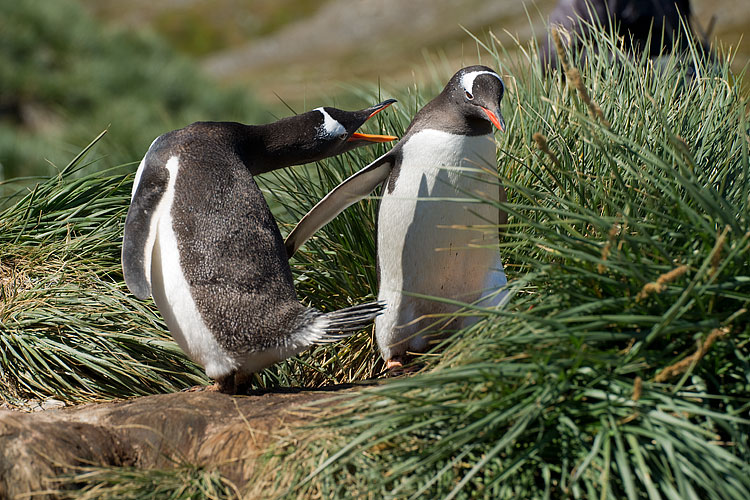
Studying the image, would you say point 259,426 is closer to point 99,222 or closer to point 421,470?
point 421,470

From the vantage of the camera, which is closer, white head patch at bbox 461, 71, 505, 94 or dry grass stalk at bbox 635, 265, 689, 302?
dry grass stalk at bbox 635, 265, 689, 302

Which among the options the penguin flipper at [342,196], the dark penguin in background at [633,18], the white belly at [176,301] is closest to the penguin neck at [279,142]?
the penguin flipper at [342,196]

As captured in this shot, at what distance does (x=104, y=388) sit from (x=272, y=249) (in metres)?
0.84

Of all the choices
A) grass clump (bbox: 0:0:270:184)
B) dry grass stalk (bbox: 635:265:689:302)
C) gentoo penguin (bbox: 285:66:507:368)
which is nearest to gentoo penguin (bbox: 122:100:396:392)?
gentoo penguin (bbox: 285:66:507:368)

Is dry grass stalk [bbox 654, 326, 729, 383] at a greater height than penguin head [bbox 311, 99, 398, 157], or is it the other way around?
penguin head [bbox 311, 99, 398, 157]

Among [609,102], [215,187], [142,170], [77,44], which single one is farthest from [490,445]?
[77,44]

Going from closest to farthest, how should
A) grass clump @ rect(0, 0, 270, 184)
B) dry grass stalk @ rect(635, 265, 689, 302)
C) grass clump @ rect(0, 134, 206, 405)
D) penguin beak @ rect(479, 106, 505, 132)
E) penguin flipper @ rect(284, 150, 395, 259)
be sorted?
dry grass stalk @ rect(635, 265, 689, 302) → penguin beak @ rect(479, 106, 505, 132) → penguin flipper @ rect(284, 150, 395, 259) → grass clump @ rect(0, 134, 206, 405) → grass clump @ rect(0, 0, 270, 184)

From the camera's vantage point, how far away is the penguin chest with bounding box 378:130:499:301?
2301 mm

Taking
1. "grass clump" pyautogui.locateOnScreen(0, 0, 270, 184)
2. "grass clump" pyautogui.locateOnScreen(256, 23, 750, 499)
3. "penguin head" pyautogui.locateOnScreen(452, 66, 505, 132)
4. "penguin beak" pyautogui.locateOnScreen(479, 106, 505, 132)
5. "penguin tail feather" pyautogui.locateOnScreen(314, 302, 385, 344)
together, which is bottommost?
"grass clump" pyautogui.locateOnScreen(256, 23, 750, 499)

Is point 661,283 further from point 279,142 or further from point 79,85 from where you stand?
point 79,85

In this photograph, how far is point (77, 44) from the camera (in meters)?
9.28

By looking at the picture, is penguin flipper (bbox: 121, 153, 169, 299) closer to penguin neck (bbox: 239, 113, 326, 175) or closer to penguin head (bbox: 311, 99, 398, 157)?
penguin neck (bbox: 239, 113, 326, 175)

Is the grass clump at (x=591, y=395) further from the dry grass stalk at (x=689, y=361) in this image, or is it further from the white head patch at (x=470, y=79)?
the white head patch at (x=470, y=79)

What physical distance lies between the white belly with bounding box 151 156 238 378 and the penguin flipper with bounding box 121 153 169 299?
0.07 ft
